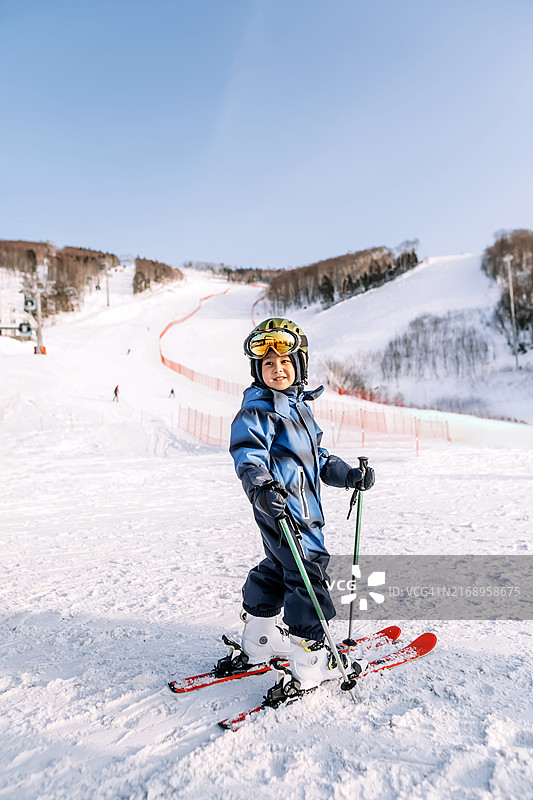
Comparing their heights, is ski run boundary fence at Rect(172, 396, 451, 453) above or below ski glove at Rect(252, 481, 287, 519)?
below

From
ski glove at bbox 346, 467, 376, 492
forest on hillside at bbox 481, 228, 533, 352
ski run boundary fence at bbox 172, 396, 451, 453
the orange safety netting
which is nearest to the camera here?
ski glove at bbox 346, 467, 376, 492

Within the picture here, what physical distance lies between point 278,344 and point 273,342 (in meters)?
0.03

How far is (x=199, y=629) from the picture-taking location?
3.22 meters

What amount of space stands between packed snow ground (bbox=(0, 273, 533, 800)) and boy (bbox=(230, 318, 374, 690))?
23 centimetres

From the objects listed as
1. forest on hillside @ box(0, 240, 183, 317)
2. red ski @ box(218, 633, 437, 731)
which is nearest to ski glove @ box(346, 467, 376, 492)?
red ski @ box(218, 633, 437, 731)

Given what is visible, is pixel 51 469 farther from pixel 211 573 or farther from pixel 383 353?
pixel 383 353

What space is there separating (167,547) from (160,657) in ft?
8.77

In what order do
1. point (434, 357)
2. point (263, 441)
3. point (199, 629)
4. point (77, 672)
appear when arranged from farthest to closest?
point (434, 357) → point (199, 629) → point (77, 672) → point (263, 441)

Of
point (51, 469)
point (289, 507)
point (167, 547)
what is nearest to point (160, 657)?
point (289, 507)

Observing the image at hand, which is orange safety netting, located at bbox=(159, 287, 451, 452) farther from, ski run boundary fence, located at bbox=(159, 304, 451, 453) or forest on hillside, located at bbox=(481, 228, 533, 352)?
forest on hillside, located at bbox=(481, 228, 533, 352)

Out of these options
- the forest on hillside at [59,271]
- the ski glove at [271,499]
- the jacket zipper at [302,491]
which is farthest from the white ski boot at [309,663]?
the forest on hillside at [59,271]

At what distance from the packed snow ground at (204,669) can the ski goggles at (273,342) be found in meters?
1.79

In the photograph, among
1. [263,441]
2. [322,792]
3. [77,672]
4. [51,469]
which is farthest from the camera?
[51,469]

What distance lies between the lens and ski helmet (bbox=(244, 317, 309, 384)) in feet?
8.53
